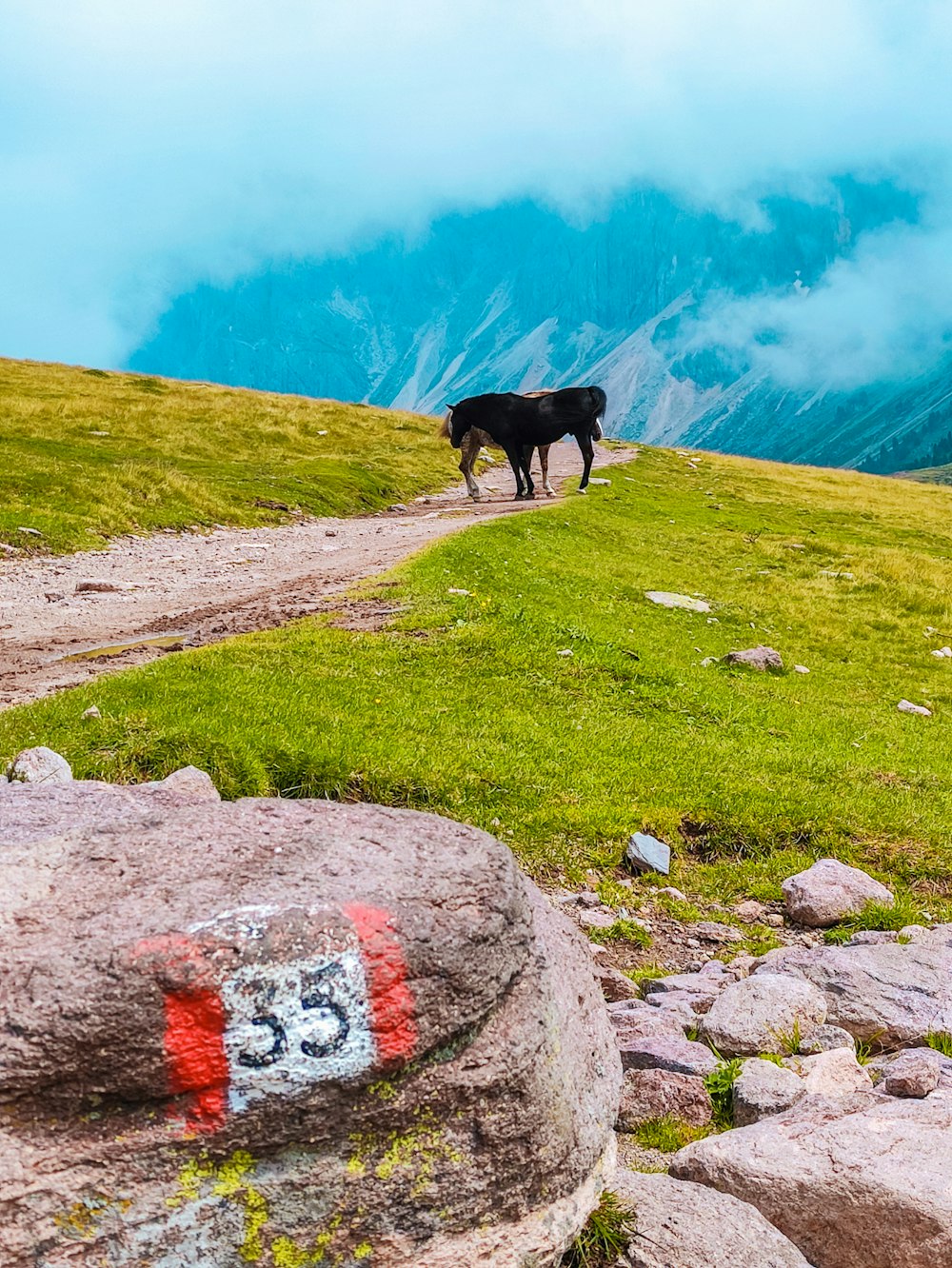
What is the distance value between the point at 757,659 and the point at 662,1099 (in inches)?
508

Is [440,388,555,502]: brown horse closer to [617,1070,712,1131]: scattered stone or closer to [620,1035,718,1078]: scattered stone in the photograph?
[620,1035,718,1078]: scattered stone

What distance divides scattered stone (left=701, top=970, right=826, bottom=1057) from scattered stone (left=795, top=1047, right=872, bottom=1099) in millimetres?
318

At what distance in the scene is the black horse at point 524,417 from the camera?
3500 centimetres

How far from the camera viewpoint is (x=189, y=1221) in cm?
303

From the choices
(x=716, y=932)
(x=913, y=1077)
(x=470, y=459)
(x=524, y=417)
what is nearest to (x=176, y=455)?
(x=470, y=459)

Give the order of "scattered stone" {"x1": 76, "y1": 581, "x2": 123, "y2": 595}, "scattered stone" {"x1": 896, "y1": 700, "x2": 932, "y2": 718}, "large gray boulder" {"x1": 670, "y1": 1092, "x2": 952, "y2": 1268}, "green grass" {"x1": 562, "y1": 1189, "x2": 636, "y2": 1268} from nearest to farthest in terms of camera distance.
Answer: "green grass" {"x1": 562, "y1": 1189, "x2": 636, "y2": 1268} < "large gray boulder" {"x1": 670, "y1": 1092, "x2": 952, "y2": 1268} < "scattered stone" {"x1": 896, "y1": 700, "x2": 932, "y2": 718} < "scattered stone" {"x1": 76, "y1": 581, "x2": 123, "y2": 595}

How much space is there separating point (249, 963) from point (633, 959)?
585cm

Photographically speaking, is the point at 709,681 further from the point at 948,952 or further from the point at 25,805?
the point at 25,805

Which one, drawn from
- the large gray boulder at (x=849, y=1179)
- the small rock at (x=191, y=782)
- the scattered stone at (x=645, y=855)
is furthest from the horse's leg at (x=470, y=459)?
the large gray boulder at (x=849, y=1179)

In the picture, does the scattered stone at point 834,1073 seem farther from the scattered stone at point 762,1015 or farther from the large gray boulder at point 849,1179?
the large gray boulder at point 849,1179

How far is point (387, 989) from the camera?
326cm

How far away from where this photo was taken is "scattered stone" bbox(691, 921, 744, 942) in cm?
874

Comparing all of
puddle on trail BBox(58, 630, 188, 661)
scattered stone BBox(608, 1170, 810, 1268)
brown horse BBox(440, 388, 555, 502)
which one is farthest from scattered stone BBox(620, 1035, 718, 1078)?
brown horse BBox(440, 388, 555, 502)

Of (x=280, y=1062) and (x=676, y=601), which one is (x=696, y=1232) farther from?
(x=676, y=601)
